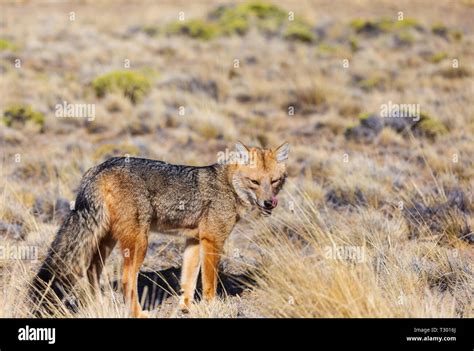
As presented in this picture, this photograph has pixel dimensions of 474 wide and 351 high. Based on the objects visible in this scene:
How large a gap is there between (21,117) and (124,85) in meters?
2.55

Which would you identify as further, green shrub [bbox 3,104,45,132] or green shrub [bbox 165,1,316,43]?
green shrub [bbox 165,1,316,43]

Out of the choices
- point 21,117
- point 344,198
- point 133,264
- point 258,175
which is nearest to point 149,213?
point 133,264

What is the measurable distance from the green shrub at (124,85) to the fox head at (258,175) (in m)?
8.50

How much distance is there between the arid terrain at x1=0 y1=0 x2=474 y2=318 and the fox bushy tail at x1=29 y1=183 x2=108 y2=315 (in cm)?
20

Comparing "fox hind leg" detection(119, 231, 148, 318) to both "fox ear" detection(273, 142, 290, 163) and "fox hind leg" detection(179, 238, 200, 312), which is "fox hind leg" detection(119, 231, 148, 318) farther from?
"fox ear" detection(273, 142, 290, 163)

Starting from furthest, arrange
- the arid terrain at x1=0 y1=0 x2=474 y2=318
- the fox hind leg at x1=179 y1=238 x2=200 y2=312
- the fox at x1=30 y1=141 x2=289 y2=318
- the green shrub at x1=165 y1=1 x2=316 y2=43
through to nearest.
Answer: the green shrub at x1=165 y1=1 x2=316 y2=43 < the fox hind leg at x1=179 y1=238 x2=200 y2=312 < the arid terrain at x1=0 y1=0 x2=474 y2=318 < the fox at x1=30 y1=141 x2=289 y2=318

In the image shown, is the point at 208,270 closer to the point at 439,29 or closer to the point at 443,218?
the point at 443,218

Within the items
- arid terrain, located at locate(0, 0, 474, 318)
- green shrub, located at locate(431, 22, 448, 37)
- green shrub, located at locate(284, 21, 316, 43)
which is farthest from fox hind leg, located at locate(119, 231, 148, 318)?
green shrub, located at locate(431, 22, 448, 37)

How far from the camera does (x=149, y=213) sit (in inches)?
220

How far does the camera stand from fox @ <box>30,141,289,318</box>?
5316 millimetres

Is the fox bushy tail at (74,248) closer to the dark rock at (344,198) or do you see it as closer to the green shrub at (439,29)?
the dark rock at (344,198)

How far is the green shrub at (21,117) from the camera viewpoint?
1256 centimetres

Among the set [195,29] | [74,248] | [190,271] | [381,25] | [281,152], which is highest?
[381,25]

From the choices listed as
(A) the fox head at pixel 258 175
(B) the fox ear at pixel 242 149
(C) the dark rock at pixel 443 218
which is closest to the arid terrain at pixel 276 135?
(C) the dark rock at pixel 443 218
